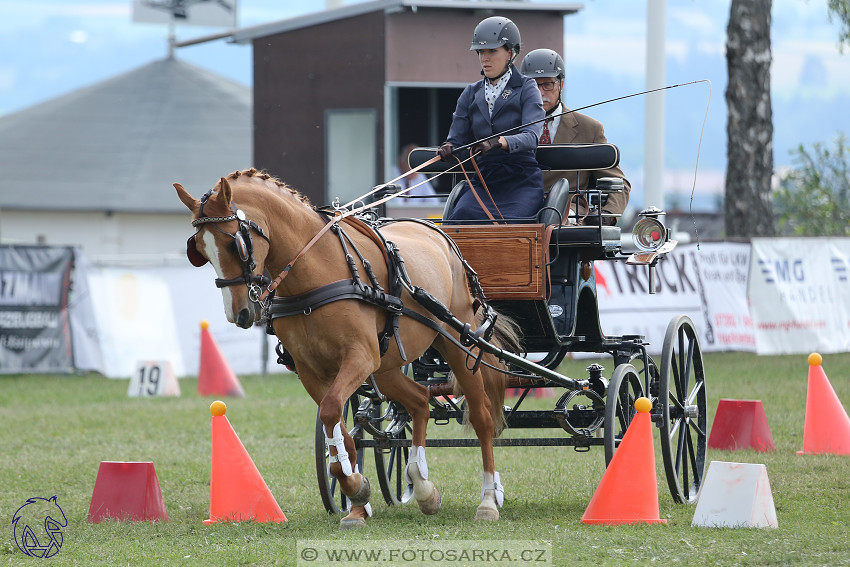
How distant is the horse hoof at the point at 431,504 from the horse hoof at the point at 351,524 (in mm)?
501

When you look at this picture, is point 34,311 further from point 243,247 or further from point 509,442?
point 243,247

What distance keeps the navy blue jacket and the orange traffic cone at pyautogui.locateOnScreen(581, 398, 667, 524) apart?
63.9 inches

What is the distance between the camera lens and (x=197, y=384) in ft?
48.6

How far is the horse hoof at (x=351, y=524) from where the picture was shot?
6168 mm

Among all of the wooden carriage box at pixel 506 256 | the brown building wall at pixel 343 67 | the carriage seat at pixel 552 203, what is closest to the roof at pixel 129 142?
the brown building wall at pixel 343 67

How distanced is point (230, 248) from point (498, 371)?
227 cm

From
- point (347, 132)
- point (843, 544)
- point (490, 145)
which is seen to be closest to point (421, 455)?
point (490, 145)

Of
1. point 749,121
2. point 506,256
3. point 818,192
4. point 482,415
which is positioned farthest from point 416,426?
point 818,192

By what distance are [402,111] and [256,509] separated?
1448 centimetres

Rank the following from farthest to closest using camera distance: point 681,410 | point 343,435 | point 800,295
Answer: point 800,295, point 681,410, point 343,435

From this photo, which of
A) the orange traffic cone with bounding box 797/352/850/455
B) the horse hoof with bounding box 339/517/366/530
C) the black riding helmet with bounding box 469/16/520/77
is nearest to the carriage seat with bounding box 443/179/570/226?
the black riding helmet with bounding box 469/16/520/77

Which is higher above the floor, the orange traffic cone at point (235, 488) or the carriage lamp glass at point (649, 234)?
the carriage lamp glass at point (649, 234)

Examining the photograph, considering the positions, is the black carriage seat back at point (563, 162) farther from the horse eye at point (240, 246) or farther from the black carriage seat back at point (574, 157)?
the horse eye at point (240, 246)

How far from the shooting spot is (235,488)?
21.5 feet
